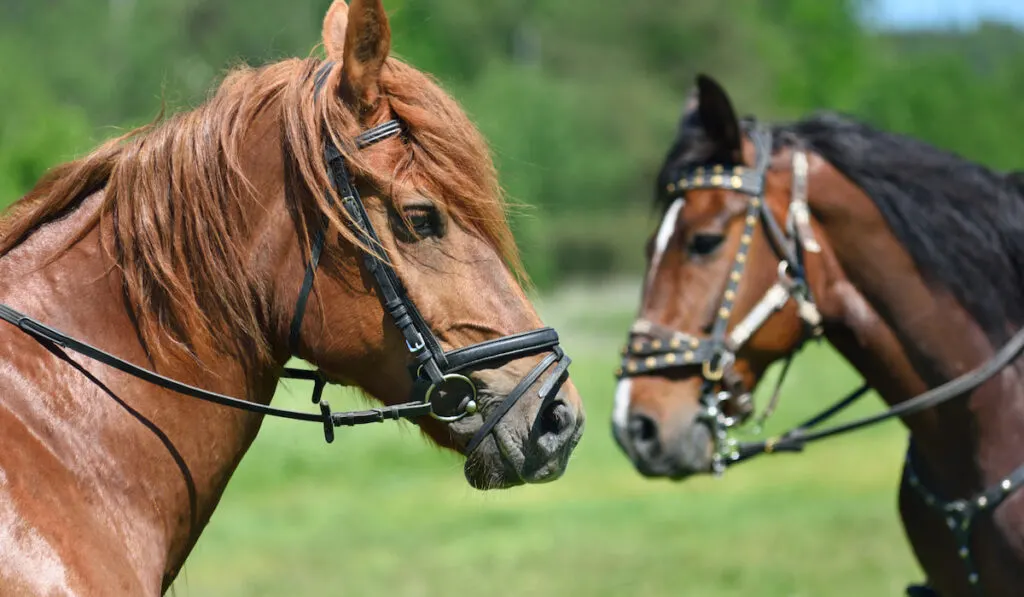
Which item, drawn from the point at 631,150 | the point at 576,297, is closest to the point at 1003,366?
the point at 576,297

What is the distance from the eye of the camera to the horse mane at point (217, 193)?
2.59 metres

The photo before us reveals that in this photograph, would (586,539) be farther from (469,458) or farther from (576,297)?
(576,297)

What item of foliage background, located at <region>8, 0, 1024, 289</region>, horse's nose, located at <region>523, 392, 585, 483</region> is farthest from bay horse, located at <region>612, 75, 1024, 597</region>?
foliage background, located at <region>8, 0, 1024, 289</region>

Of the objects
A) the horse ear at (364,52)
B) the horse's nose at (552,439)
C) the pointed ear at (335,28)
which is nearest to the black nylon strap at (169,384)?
the horse's nose at (552,439)

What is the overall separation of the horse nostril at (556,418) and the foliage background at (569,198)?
369 millimetres

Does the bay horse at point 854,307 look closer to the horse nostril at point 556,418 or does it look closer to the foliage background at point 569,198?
the foliage background at point 569,198

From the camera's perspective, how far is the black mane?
158 inches

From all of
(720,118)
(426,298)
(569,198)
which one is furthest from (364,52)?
(569,198)

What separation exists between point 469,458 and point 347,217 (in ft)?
2.12

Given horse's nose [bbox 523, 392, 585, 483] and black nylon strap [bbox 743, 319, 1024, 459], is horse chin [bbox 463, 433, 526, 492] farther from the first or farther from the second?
black nylon strap [bbox 743, 319, 1024, 459]

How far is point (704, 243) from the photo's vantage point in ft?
14.4

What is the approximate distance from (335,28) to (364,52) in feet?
1.38

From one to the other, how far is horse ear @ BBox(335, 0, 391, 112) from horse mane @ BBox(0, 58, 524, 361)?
41 millimetres

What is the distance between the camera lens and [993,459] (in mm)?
3906
